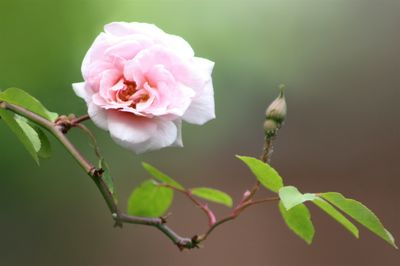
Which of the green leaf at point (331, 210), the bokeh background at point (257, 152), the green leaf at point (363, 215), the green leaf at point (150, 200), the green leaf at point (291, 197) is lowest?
the bokeh background at point (257, 152)

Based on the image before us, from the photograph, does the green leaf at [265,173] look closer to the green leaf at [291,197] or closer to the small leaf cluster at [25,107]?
the green leaf at [291,197]

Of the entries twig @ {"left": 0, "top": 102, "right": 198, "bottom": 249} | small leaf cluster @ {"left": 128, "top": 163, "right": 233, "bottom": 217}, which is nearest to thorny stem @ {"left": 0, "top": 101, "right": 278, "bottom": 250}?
twig @ {"left": 0, "top": 102, "right": 198, "bottom": 249}

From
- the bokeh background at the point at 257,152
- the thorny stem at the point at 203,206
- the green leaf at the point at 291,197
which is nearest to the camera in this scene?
the green leaf at the point at 291,197

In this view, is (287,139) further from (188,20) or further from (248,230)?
(188,20)

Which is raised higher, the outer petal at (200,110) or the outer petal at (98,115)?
the outer petal at (200,110)

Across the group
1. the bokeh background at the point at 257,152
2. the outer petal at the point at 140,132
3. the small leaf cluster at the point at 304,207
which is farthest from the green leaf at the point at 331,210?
the bokeh background at the point at 257,152

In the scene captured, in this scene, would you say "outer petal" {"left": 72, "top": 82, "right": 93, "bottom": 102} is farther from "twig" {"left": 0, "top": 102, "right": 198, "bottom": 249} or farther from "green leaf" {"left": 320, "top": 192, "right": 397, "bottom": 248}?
"green leaf" {"left": 320, "top": 192, "right": 397, "bottom": 248}
